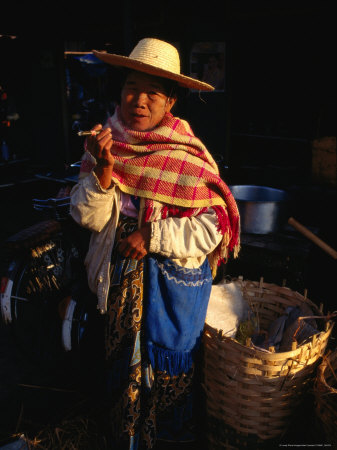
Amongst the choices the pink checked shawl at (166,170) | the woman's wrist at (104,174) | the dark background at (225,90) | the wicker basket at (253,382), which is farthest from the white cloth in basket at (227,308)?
the dark background at (225,90)

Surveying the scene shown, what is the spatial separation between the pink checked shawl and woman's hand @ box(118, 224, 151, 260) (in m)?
0.09

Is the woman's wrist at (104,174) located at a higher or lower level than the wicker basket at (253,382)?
higher

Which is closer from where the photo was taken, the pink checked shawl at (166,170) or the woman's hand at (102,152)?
the woman's hand at (102,152)

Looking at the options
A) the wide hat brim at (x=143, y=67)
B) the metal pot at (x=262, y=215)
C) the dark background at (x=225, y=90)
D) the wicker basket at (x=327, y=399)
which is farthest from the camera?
the dark background at (x=225, y=90)

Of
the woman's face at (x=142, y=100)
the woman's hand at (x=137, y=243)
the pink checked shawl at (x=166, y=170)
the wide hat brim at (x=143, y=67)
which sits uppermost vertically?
the wide hat brim at (x=143, y=67)

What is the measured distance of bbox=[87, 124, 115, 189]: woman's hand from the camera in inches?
66.9

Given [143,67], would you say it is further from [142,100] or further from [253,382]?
[253,382]

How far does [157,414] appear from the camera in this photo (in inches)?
87.7

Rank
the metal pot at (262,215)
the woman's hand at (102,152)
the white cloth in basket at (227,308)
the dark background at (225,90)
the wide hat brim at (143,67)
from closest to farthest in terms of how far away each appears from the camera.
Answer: the woman's hand at (102,152) < the wide hat brim at (143,67) < the white cloth in basket at (227,308) < the metal pot at (262,215) < the dark background at (225,90)

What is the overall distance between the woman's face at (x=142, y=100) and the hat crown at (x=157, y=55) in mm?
80

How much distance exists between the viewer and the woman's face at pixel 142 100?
6.21 feet

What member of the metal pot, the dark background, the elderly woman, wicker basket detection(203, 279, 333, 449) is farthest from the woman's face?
the dark background

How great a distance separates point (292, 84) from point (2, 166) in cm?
653

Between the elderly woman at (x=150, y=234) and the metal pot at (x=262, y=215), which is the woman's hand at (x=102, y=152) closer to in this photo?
the elderly woman at (x=150, y=234)
